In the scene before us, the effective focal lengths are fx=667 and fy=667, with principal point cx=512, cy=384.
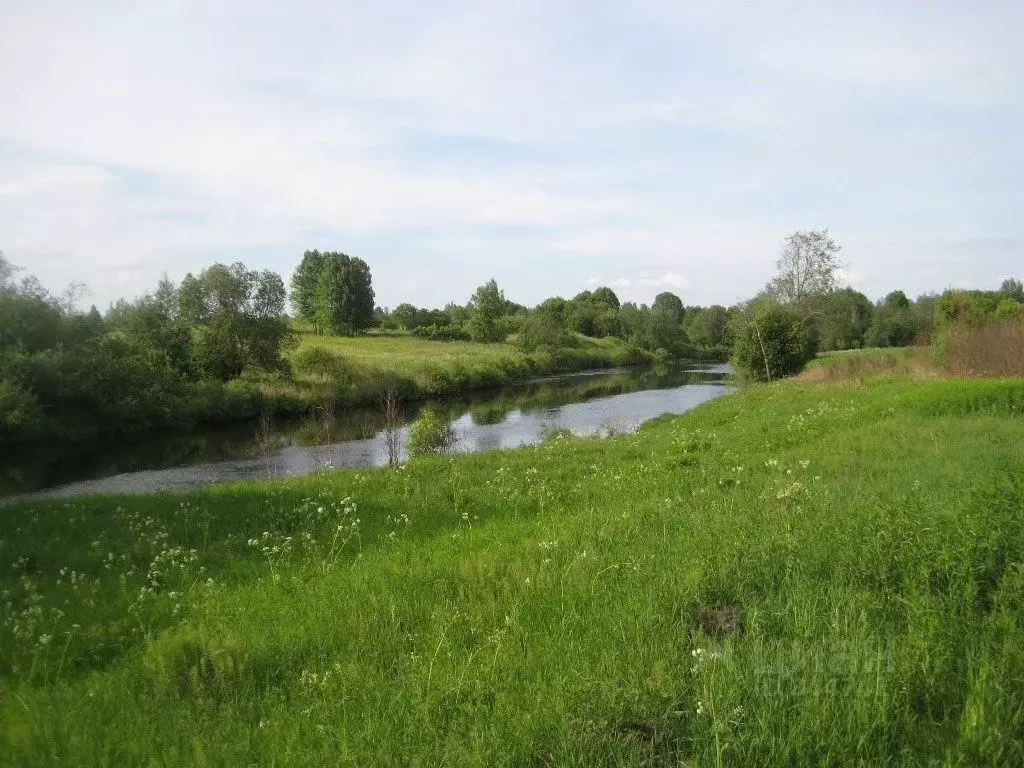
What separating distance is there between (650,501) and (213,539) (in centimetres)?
625

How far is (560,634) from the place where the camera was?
4.78m

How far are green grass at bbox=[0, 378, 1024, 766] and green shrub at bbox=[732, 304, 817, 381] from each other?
35.3 meters

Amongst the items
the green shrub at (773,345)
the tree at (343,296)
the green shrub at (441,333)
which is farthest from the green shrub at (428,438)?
the green shrub at (441,333)

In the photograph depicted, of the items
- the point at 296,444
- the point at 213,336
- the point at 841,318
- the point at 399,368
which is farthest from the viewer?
the point at 841,318

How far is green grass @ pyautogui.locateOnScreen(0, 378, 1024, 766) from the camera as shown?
Answer: 338cm

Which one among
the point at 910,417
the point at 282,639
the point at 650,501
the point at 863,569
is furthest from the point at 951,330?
the point at 282,639

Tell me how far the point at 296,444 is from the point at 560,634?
26.1 meters

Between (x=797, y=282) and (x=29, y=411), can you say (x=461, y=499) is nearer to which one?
(x=29, y=411)

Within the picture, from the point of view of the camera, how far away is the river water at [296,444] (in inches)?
854

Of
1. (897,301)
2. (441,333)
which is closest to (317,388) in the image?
(441,333)

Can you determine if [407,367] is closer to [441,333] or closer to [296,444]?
[296,444]

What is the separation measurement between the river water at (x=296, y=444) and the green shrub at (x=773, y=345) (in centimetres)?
411

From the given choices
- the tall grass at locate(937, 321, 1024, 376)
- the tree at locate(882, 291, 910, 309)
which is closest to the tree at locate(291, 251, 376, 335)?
the tall grass at locate(937, 321, 1024, 376)

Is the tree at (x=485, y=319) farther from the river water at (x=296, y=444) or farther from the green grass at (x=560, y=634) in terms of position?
the green grass at (x=560, y=634)
